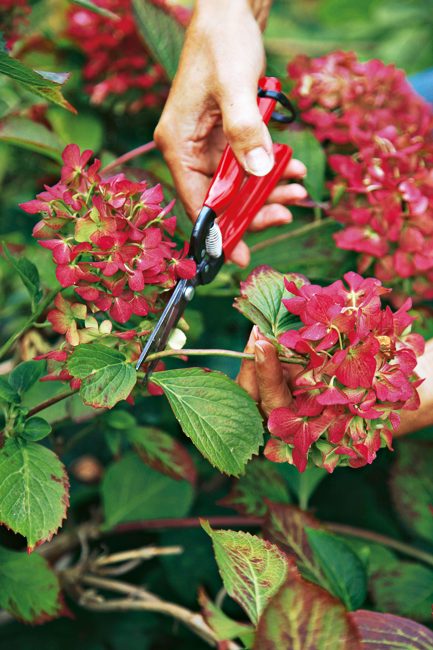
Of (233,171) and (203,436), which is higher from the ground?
(233,171)

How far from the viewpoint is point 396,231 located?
0.75 metres

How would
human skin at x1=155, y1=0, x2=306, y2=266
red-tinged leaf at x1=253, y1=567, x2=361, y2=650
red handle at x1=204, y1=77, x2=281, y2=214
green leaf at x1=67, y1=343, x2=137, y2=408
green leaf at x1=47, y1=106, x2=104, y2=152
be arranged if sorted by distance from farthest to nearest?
green leaf at x1=47, y1=106, x2=104, y2=152 < human skin at x1=155, y1=0, x2=306, y2=266 < red handle at x1=204, y1=77, x2=281, y2=214 < green leaf at x1=67, y1=343, x2=137, y2=408 < red-tinged leaf at x1=253, y1=567, x2=361, y2=650

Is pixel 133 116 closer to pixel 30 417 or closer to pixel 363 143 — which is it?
pixel 363 143

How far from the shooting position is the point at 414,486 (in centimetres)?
85

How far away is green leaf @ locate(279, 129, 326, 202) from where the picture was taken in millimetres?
821

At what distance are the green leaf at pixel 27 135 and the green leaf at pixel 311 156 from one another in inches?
10.9

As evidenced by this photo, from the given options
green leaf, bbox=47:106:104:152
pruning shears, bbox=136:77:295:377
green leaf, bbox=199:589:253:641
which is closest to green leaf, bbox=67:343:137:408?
pruning shears, bbox=136:77:295:377

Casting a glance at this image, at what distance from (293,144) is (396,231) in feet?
0.59

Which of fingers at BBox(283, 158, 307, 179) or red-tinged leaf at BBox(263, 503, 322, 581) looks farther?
fingers at BBox(283, 158, 307, 179)

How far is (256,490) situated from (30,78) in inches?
18.9

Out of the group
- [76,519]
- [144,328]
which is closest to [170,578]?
[76,519]

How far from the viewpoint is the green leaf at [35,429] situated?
57 centimetres

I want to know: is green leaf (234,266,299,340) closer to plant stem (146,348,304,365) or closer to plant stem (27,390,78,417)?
plant stem (146,348,304,365)

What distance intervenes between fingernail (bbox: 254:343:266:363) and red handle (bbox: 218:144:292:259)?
17 centimetres
